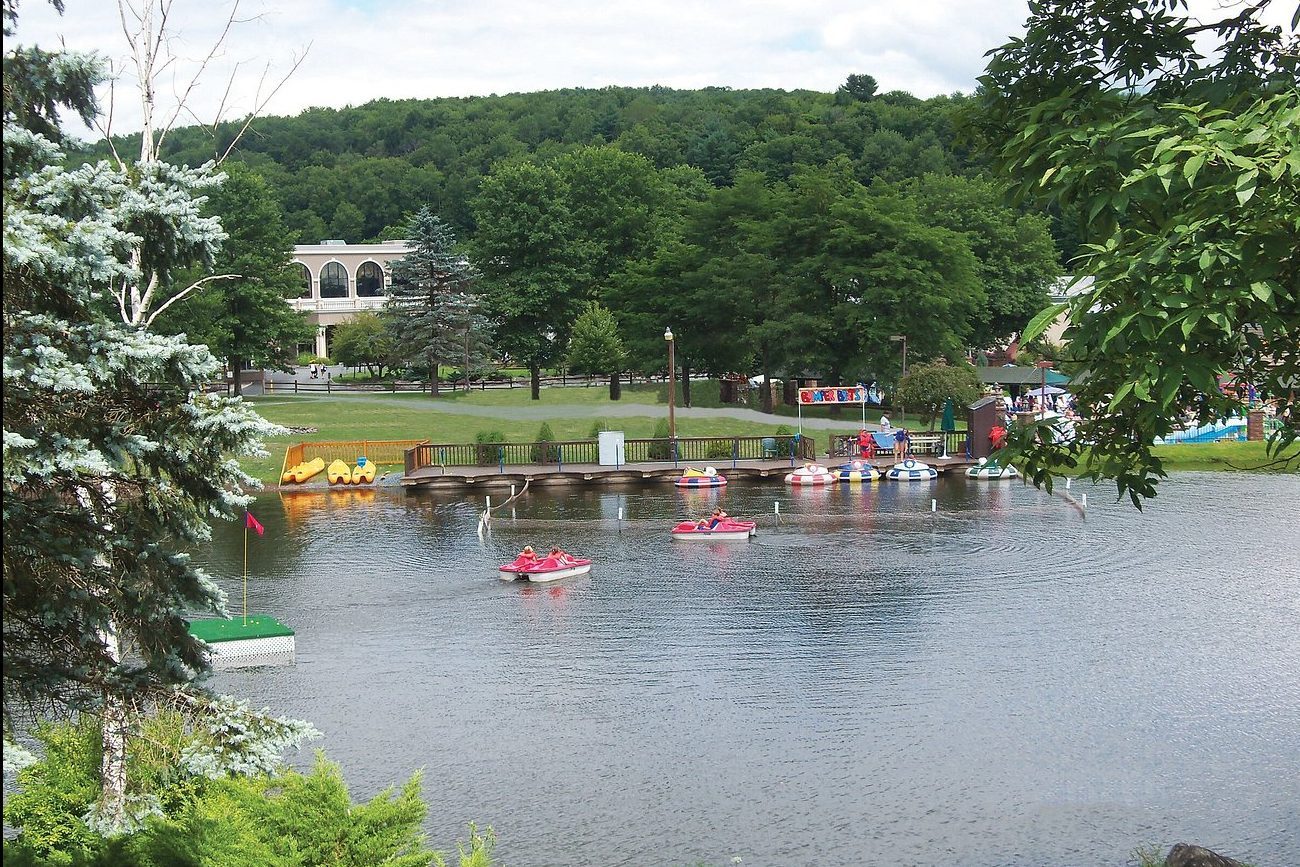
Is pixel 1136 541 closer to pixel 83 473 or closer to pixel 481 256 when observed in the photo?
pixel 83 473

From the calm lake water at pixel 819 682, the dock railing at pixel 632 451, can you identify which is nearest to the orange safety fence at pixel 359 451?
the dock railing at pixel 632 451

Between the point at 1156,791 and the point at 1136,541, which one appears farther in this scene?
the point at 1136,541

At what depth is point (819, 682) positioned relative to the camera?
2503 centimetres

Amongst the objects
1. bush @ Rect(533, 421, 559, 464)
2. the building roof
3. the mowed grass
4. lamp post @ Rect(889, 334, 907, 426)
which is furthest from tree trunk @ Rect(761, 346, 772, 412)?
bush @ Rect(533, 421, 559, 464)

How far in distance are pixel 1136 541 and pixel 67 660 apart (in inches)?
1304

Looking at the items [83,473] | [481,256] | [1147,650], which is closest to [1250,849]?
[1147,650]

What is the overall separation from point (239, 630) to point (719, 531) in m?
16.5

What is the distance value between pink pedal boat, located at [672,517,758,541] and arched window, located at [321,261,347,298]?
8854 centimetres

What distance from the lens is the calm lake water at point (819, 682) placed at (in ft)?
61.2

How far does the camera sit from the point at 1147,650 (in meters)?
27.0

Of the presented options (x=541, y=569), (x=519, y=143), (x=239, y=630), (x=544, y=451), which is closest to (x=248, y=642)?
(x=239, y=630)

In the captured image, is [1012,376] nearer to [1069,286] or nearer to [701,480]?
[701,480]

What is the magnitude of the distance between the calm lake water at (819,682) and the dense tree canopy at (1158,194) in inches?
322

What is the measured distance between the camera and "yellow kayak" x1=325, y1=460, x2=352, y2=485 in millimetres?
52031
